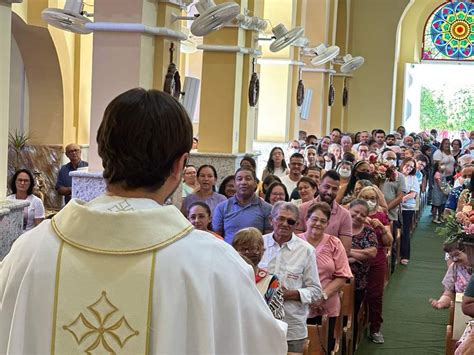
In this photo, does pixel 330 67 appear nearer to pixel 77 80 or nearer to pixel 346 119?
pixel 346 119

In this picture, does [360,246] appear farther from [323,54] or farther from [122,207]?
[323,54]

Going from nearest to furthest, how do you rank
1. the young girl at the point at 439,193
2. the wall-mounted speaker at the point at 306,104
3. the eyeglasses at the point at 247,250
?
the eyeglasses at the point at 247,250 → the young girl at the point at 439,193 → the wall-mounted speaker at the point at 306,104

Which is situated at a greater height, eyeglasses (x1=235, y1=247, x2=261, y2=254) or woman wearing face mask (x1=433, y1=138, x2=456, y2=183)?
woman wearing face mask (x1=433, y1=138, x2=456, y2=183)

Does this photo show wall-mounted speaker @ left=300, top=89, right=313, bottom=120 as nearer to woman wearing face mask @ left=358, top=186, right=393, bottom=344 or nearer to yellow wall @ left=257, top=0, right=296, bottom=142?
yellow wall @ left=257, top=0, right=296, bottom=142

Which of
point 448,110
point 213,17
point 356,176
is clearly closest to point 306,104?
point 356,176

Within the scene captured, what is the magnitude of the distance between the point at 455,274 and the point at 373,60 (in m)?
19.9

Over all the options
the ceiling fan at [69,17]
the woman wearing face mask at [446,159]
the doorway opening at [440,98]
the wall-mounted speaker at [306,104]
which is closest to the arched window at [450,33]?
the doorway opening at [440,98]

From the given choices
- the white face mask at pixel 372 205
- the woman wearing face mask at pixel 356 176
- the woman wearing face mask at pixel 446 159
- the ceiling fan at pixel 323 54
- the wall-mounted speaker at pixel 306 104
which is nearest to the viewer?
the white face mask at pixel 372 205

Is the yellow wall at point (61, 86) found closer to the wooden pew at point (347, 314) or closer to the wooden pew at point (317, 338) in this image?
the wooden pew at point (347, 314)

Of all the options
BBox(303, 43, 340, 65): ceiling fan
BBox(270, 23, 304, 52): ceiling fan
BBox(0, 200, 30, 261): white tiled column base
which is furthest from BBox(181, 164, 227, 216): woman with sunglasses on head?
BBox(303, 43, 340, 65): ceiling fan

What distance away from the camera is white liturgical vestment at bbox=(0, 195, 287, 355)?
86.7 inches

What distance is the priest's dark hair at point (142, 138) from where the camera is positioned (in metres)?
2.18

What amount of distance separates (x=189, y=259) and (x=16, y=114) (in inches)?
539

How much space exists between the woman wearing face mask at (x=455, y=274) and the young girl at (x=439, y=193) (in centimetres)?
1091
